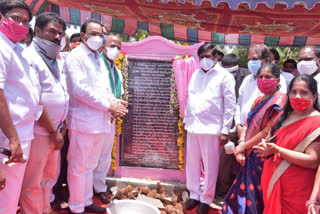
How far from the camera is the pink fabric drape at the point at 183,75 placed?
393 cm

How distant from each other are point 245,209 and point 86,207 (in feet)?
5.85

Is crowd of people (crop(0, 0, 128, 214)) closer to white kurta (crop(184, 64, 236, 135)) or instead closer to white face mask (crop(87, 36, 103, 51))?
white face mask (crop(87, 36, 103, 51))

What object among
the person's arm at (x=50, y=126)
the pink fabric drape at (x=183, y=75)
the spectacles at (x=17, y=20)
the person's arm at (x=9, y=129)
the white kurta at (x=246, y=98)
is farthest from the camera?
the pink fabric drape at (x=183, y=75)

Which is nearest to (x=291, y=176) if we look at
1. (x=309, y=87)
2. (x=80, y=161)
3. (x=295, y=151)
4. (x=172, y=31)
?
(x=295, y=151)

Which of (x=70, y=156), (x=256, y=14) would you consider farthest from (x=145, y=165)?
(x=256, y=14)

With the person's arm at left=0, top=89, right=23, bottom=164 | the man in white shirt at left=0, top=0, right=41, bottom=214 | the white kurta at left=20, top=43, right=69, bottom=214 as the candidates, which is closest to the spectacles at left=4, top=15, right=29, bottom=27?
the man in white shirt at left=0, top=0, right=41, bottom=214

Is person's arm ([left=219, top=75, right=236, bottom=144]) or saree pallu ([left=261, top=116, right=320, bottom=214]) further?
person's arm ([left=219, top=75, right=236, bottom=144])

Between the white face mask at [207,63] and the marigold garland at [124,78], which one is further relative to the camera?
the marigold garland at [124,78]

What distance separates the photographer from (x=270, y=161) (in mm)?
2330

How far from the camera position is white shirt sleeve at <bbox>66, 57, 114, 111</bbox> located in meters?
2.89

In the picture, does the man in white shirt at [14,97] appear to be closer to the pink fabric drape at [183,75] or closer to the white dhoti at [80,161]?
the white dhoti at [80,161]

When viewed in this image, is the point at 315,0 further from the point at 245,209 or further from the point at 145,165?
the point at 145,165

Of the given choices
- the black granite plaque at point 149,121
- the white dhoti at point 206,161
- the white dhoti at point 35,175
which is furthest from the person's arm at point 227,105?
the white dhoti at point 35,175

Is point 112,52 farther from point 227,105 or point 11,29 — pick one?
point 11,29
